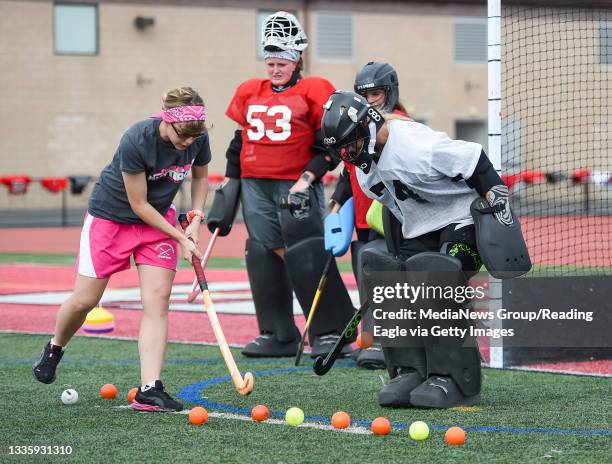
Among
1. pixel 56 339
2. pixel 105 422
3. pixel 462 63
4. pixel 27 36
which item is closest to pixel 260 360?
pixel 56 339

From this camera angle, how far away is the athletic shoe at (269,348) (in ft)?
24.0

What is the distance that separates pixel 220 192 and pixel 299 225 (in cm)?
65

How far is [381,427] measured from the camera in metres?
4.67

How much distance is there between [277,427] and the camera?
4902 millimetres

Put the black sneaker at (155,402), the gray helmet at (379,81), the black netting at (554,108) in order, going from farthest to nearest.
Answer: the black netting at (554,108) → the gray helmet at (379,81) → the black sneaker at (155,402)

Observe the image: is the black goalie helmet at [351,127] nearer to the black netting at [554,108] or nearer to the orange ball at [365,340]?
the orange ball at [365,340]

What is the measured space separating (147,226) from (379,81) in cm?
163

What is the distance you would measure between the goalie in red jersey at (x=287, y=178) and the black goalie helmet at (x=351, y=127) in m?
1.75

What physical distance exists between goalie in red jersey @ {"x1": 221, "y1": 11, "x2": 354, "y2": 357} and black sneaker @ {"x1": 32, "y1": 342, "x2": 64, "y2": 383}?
176cm

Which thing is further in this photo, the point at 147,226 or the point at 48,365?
the point at 48,365

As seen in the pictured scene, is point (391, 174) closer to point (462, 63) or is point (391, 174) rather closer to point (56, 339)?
point (56, 339)

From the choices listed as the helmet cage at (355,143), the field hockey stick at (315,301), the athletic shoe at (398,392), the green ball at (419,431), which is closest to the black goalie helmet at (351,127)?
the helmet cage at (355,143)

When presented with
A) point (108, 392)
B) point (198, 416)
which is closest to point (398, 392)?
point (198, 416)

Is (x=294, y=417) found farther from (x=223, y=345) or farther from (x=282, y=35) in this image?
(x=282, y=35)
